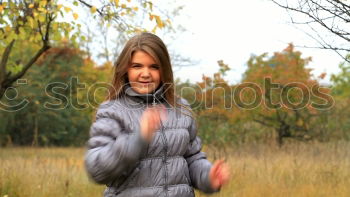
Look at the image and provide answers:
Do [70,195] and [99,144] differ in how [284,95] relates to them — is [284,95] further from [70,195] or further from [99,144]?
[99,144]

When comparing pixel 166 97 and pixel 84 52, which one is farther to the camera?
pixel 84 52

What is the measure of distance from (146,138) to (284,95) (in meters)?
9.38

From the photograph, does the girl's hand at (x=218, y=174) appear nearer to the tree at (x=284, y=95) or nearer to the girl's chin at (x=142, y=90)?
the girl's chin at (x=142, y=90)

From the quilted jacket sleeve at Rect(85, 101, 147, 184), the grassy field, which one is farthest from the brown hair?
the grassy field

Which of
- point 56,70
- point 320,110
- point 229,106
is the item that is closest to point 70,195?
point 229,106

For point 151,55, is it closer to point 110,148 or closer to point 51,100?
point 110,148

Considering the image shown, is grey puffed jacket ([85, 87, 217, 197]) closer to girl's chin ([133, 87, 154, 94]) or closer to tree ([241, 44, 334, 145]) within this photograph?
girl's chin ([133, 87, 154, 94])

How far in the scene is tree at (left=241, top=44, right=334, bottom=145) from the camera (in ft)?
35.1

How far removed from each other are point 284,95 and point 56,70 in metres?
12.2

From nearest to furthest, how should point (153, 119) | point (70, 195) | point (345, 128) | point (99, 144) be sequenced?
point (153, 119)
point (99, 144)
point (70, 195)
point (345, 128)

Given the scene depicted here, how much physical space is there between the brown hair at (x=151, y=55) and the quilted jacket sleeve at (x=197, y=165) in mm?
224

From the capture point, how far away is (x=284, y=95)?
36.1ft

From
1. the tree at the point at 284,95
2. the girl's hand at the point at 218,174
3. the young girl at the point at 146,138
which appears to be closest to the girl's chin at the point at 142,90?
the young girl at the point at 146,138

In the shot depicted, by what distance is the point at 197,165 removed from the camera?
7.88 feet
